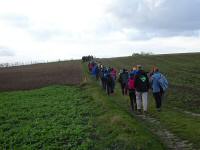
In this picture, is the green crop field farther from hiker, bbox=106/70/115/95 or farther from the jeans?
hiker, bbox=106/70/115/95

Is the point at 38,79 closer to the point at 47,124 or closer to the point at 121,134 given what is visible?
the point at 47,124

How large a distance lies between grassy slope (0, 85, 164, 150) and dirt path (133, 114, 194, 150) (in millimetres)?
396

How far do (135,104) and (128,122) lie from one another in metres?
4.87

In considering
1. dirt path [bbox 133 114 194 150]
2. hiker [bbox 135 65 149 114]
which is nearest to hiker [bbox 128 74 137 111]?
hiker [bbox 135 65 149 114]

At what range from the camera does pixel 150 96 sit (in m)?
28.2

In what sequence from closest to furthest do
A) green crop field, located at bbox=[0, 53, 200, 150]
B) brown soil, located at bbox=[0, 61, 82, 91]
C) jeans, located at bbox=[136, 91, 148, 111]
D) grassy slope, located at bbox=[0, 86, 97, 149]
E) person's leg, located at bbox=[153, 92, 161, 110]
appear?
1. green crop field, located at bbox=[0, 53, 200, 150]
2. grassy slope, located at bbox=[0, 86, 97, 149]
3. jeans, located at bbox=[136, 91, 148, 111]
4. person's leg, located at bbox=[153, 92, 161, 110]
5. brown soil, located at bbox=[0, 61, 82, 91]

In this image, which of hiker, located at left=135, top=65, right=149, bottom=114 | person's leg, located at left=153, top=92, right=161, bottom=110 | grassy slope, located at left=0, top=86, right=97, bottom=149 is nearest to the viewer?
grassy slope, located at left=0, top=86, right=97, bottom=149

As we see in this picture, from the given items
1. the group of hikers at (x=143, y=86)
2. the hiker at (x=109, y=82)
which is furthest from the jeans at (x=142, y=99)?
the hiker at (x=109, y=82)

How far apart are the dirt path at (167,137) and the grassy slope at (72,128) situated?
0.40m

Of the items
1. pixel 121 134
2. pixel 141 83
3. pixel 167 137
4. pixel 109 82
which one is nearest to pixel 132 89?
pixel 141 83

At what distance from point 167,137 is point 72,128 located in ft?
13.8

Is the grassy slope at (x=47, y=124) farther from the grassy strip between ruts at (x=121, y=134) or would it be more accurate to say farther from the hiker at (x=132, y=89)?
the hiker at (x=132, y=89)

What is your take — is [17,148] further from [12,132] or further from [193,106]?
[193,106]

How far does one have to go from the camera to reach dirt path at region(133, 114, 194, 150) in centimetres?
1364
